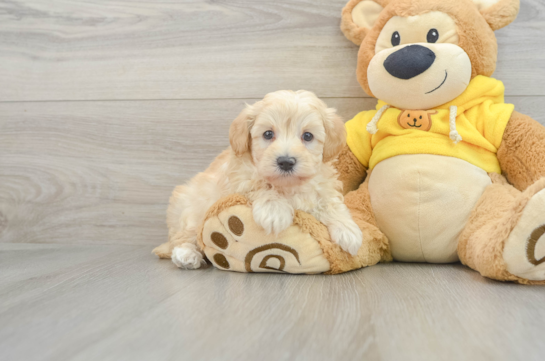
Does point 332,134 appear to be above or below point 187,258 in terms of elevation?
above

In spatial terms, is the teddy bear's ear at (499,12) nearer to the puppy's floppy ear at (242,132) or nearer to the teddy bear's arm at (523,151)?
A: the teddy bear's arm at (523,151)

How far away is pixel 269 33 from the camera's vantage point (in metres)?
1.65

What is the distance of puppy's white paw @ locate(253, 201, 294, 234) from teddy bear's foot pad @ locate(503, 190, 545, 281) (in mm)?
534

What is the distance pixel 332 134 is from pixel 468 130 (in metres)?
0.44

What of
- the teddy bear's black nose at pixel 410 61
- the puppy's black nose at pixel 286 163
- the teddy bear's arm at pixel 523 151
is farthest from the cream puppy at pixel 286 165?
the teddy bear's arm at pixel 523 151

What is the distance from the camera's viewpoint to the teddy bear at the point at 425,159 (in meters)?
1.14

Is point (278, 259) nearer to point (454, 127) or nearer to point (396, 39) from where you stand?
point (454, 127)

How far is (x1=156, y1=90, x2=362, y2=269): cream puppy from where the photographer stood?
1091 millimetres

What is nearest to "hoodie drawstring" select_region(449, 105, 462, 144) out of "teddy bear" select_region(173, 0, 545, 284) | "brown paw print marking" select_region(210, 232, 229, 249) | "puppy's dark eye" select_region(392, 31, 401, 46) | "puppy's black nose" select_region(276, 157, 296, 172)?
"teddy bear" select_region(173, 0, 545, 284)

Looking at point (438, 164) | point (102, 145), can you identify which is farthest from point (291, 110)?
point (102, 145)

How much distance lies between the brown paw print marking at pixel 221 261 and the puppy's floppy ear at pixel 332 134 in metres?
0.41

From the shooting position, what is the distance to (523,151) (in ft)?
4.12

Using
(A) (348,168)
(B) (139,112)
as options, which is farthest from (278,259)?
(B) (139,112)

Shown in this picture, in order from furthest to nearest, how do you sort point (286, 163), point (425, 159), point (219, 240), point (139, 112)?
1. point (139, 112)
2. point (425, 159)
3. point (219, 240)
4. point (286, 163)
